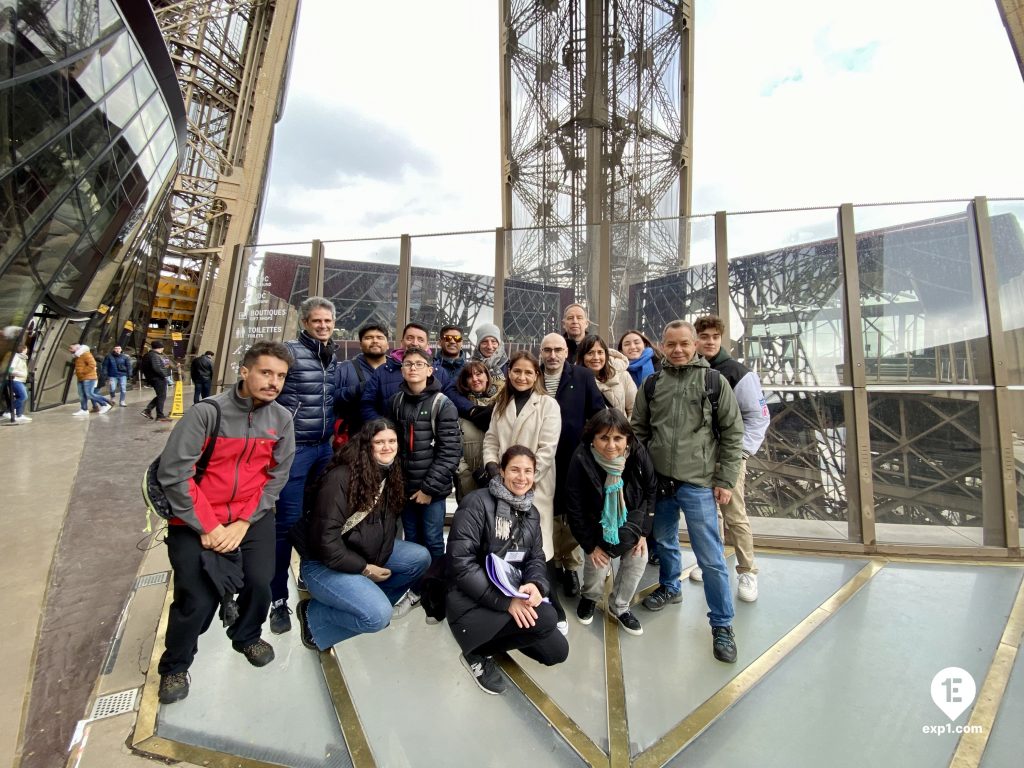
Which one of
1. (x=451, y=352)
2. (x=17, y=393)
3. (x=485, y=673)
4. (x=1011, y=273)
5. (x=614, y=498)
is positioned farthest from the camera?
(x=17, y=393)

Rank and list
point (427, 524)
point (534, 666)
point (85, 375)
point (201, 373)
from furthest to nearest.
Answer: point (201, 373)
point (85, 375)
point (427, 524)
point (534, 666)

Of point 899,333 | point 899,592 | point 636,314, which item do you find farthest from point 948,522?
point 636,314

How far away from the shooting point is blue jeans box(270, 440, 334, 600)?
2.33m

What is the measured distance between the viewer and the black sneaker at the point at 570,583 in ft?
8.79

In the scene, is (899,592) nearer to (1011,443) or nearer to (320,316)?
(1011,443)

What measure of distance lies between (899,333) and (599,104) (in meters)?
9.21

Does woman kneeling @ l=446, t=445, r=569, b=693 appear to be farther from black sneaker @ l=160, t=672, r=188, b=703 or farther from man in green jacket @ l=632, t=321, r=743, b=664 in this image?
black sneaker @ l=160, t=672, r=188, b=703

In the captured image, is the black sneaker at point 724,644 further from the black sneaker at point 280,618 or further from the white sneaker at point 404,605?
the black sneaker at point 280,618

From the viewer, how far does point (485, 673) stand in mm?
1978

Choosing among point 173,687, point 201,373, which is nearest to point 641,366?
point 173,687

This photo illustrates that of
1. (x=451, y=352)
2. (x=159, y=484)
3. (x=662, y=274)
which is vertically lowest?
(x=159, y=484)

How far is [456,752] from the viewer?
1.65 m

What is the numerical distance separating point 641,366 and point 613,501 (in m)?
1.29

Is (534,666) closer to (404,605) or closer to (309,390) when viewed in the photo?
(404,605)
